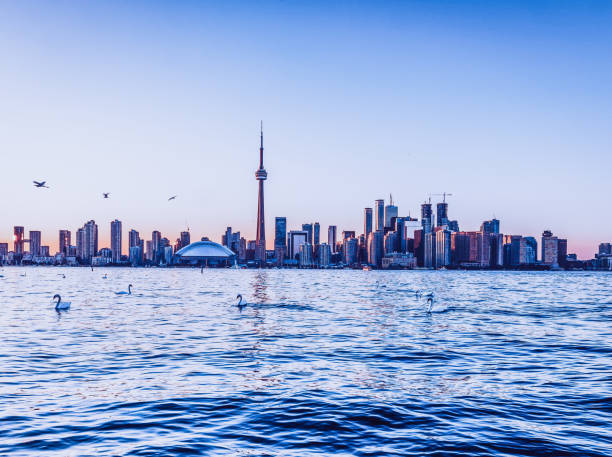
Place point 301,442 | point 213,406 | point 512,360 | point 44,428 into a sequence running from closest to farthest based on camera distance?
1. point 301,442
2. point 44,428
3. point 213,406
4. point 512,360

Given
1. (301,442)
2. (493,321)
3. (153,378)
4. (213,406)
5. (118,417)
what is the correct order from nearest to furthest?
(301,442)
(118,417)
(213,406)
(153,378)
(493,321)

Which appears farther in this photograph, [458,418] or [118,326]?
[118,326]

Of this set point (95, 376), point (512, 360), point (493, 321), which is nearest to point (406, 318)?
point (493, 321)

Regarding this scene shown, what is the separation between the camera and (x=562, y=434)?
42.9 ft

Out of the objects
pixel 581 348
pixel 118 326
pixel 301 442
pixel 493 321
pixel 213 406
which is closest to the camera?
pixel 301 442

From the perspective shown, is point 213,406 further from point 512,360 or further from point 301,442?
point 512,360

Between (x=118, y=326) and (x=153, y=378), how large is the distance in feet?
55.1

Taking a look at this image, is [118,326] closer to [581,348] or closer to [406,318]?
[406,318]

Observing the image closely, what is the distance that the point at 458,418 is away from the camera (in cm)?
1433

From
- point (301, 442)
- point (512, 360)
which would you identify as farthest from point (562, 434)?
point (512, 360)

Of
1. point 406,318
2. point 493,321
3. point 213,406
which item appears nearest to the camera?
point 213,406

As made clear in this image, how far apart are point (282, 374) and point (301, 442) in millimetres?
7483

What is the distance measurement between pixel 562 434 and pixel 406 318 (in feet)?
96.5

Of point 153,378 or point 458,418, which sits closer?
point 458,418
